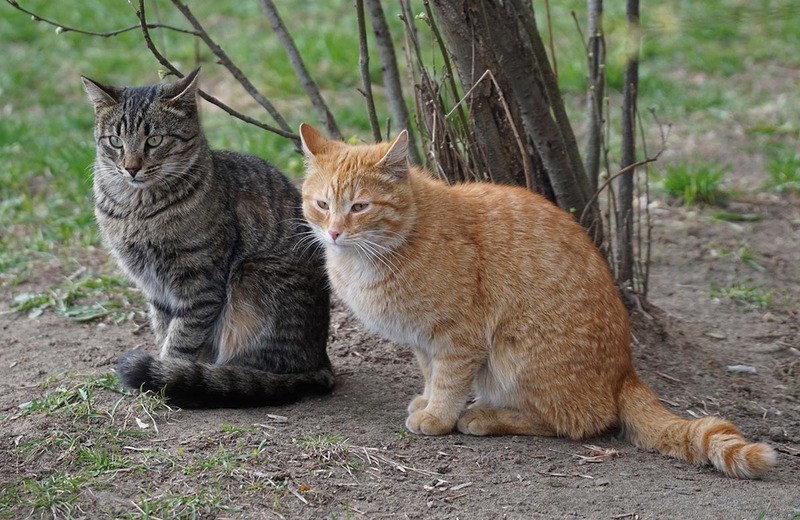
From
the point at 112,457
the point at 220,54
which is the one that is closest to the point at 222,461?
the point at 112,457

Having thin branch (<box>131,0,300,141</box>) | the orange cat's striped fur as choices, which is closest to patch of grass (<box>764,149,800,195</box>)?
the orange cat's striped fur

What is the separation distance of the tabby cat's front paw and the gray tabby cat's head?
1491 millimetres

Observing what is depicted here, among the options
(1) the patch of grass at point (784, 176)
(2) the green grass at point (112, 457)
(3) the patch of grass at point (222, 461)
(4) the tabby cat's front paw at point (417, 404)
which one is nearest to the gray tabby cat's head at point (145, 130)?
(2) the green grass at point (112, 457)

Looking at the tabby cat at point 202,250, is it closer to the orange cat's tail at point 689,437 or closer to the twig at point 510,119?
the twig at point 510,119

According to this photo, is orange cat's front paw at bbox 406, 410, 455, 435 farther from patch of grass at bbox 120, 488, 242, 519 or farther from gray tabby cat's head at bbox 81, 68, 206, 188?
gray tabby cat's head at bbox 81, 68, 206, 188

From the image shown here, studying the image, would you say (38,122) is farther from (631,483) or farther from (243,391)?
(631,483)

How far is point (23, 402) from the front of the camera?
162 inches

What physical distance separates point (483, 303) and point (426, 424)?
0.56 metres

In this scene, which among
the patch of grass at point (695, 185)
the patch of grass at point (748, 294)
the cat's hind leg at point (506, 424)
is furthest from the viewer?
the patch of grass at point (695, 185)

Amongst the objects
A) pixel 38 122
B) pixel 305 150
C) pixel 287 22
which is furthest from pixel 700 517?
pixel 287 22

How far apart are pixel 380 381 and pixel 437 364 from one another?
67 cm

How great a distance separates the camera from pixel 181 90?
4352mm

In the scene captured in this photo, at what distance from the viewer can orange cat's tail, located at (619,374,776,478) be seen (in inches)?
141

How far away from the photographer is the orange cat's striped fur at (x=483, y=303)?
3.92m
